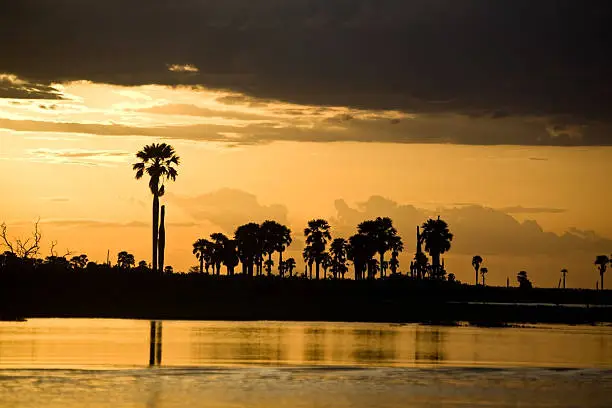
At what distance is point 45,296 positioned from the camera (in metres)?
97.6

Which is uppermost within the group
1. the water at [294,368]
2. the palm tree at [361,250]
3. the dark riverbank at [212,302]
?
the palm tree at [361,250]

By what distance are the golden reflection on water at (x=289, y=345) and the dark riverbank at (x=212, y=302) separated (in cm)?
1193

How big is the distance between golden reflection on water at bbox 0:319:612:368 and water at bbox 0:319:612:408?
0.08 meters

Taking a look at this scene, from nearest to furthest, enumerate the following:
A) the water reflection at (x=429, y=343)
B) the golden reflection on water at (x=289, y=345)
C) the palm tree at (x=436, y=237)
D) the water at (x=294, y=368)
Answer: the water at (x=294, y=368), the golden reflection on water at (x=289, y=345), the water reflection at (x=429, y=343), the palm tree at (x=436, y=237)

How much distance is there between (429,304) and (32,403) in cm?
9650

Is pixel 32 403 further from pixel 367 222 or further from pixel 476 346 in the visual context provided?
pixel 367 222

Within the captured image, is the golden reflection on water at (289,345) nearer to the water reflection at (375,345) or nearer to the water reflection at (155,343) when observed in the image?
the water reflection at (375,345)

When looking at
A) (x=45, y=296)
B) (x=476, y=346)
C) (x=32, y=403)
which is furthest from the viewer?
(x=45, y=296)

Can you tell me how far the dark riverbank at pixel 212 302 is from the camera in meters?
93.5

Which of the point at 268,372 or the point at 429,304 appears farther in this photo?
the point at 429,304

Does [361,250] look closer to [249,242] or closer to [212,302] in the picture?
[249,242]

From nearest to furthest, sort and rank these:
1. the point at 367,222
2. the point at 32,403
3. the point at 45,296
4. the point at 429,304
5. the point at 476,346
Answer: the point at 32,403, the point at 476,346, the point at 45,296, the point at 429,304, the point at 367,222

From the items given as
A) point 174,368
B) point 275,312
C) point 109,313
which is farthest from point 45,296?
point 174,368

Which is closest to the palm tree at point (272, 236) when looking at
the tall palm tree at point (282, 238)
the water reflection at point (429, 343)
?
the tall palm tree at point (282, 238)
